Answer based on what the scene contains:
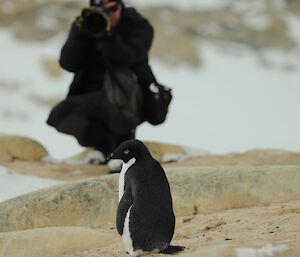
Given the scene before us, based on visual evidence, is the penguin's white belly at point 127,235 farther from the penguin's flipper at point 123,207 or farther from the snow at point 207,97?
the snow at point 207,97

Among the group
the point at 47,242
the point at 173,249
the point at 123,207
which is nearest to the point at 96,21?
the point at 47,242

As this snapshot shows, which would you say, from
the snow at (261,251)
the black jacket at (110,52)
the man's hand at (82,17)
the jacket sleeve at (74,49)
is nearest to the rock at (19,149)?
the black jacket at (110,52)

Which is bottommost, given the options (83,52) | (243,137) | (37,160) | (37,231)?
(243,137)

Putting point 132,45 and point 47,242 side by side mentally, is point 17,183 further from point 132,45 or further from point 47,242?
point 47,242

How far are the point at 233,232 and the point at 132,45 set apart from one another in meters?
2.20

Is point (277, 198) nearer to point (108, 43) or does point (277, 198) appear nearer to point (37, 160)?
point (108, 43)

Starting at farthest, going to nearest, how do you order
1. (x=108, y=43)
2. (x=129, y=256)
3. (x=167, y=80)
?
1. (x=167, y=80)
2. (x=108, y=43)
3. (x=129, y=256)

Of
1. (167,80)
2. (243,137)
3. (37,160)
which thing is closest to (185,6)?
(167,80)

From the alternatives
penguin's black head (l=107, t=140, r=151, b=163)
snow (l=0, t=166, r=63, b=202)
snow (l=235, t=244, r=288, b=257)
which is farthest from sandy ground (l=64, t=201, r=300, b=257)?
snow (l=0, t=166, r=63, b=202)

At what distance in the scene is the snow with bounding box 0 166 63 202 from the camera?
4.06 metres

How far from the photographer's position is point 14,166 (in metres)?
4.90

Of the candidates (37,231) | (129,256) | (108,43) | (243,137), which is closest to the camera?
(129,256)

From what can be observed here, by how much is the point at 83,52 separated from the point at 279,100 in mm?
12175

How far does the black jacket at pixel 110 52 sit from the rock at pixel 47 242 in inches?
76.0
